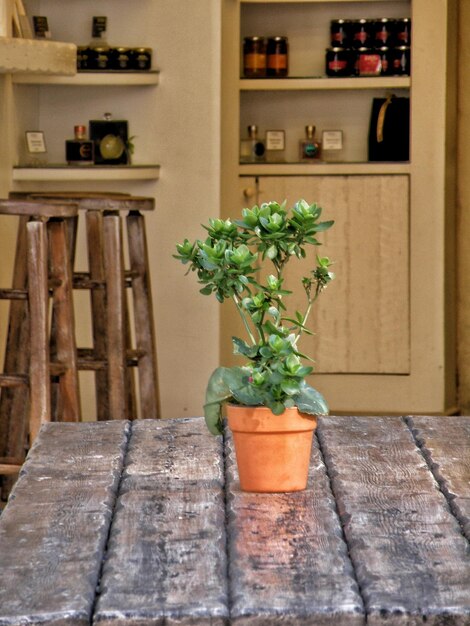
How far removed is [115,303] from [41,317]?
59 centimetres

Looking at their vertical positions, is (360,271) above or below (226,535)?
above

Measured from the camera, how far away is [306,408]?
5.35ft

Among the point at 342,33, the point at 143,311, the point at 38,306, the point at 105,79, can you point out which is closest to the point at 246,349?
the point at 38,306

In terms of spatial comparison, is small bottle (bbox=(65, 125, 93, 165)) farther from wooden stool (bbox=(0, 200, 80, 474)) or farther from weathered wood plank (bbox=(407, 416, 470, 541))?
weathered wood plank (bbox=(407, 416, 470, 541))

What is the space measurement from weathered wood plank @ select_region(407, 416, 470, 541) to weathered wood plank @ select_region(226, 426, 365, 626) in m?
0.17

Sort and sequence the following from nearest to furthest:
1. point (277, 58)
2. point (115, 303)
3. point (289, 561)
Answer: point (289, 561) < point (115, 303) < point (277, 58)

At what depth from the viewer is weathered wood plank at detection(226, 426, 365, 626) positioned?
1.19 m

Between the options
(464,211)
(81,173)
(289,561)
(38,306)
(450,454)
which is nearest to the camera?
(289,561)

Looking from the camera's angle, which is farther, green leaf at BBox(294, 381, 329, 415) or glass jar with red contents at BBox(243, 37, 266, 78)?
glass jar with red contents at BBox(243, 37, 266, 78)

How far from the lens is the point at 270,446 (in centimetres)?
164

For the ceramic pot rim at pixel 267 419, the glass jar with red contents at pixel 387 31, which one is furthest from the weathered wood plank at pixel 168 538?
the glass jar with red contents at pixel 387 31

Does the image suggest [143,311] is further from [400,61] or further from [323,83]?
[400,61]

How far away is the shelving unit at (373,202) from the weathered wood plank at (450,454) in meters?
3.28

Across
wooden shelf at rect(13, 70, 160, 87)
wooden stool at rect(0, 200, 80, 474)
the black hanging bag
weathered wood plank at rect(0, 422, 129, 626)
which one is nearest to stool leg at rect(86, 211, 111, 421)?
wooden stool at rect(0, 200, 80, 474)
